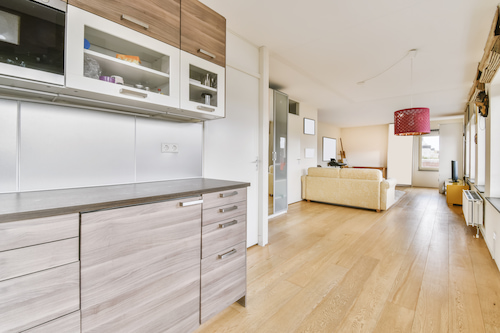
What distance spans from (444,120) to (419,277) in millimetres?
7613

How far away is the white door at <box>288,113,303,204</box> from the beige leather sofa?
24 cm

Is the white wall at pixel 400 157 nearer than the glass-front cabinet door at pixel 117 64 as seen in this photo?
No

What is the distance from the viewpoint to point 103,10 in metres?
1.22

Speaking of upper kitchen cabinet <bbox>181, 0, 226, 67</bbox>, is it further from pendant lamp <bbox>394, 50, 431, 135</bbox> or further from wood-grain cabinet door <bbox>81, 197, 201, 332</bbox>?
pendant lamp <bbox>394, 50, 431, 135</bbox>

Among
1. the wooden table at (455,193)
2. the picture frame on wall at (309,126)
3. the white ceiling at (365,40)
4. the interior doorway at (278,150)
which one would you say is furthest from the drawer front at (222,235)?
the wooden table at (455,193)

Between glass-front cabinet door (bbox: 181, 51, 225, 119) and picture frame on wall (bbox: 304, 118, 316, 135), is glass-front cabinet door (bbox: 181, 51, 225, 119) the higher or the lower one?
the lower one

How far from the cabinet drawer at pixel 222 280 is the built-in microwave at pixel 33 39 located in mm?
1311

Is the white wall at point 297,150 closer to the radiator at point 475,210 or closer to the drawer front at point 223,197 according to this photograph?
the radiator at point 475,210

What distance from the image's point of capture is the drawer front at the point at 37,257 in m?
0.73

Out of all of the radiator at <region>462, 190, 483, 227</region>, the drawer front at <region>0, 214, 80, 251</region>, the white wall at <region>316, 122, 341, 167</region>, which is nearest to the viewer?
the drawer front at <region>0, 214, 80, 251</region>

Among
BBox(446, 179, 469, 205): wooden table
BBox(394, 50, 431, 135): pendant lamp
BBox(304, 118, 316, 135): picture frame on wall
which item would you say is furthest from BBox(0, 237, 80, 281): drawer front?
BBox(446, 179, 469, 205): wooden table

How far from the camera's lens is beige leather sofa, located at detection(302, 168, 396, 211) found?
436 cm

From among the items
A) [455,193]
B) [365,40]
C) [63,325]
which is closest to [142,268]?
[63,325]

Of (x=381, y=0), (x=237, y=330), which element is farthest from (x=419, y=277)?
(x=381, y=0)
